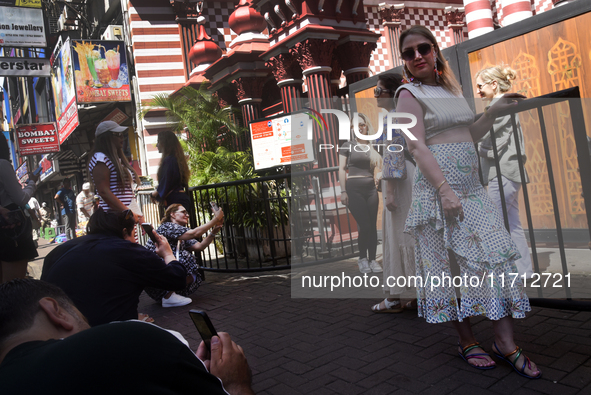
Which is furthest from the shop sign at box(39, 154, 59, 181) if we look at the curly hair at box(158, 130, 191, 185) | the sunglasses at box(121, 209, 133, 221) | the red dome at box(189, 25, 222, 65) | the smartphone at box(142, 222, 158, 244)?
the sunglasses at box(121, 209, 133, 221)

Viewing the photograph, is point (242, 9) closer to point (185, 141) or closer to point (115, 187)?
point (185, 141)

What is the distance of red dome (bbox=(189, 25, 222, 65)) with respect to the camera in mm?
12016

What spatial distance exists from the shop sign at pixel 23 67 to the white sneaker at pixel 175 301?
9.94 metres

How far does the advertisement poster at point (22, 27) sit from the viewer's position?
14.1 m

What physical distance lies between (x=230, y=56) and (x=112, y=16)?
9.45 metres

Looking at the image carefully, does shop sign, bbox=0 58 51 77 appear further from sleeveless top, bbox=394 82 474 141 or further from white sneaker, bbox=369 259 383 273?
sleeveless top, bbox=394 82 474 141

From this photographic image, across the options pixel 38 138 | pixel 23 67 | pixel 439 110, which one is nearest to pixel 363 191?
pixel 439 110

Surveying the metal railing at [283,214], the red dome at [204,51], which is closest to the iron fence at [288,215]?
the metal railing at [283,214]

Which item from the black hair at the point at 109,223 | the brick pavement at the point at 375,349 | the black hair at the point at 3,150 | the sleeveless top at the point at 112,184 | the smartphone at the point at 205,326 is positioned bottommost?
the brick pavement at the point at 375,349

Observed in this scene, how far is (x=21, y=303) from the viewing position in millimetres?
1179

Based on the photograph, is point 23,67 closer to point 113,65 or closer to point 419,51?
point 113,65

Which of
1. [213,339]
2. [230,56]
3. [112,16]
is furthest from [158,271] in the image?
[112,16]

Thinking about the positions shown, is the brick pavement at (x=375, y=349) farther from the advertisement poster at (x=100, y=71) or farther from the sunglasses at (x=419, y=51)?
the advertisement poster at (x=100, y=71)

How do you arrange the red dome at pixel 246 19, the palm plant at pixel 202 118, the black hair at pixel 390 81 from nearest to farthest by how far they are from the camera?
1. the black hair at pixel 390 81
2. the red dome at pixel 246 19
3. the palm plant at pixel 202 118
